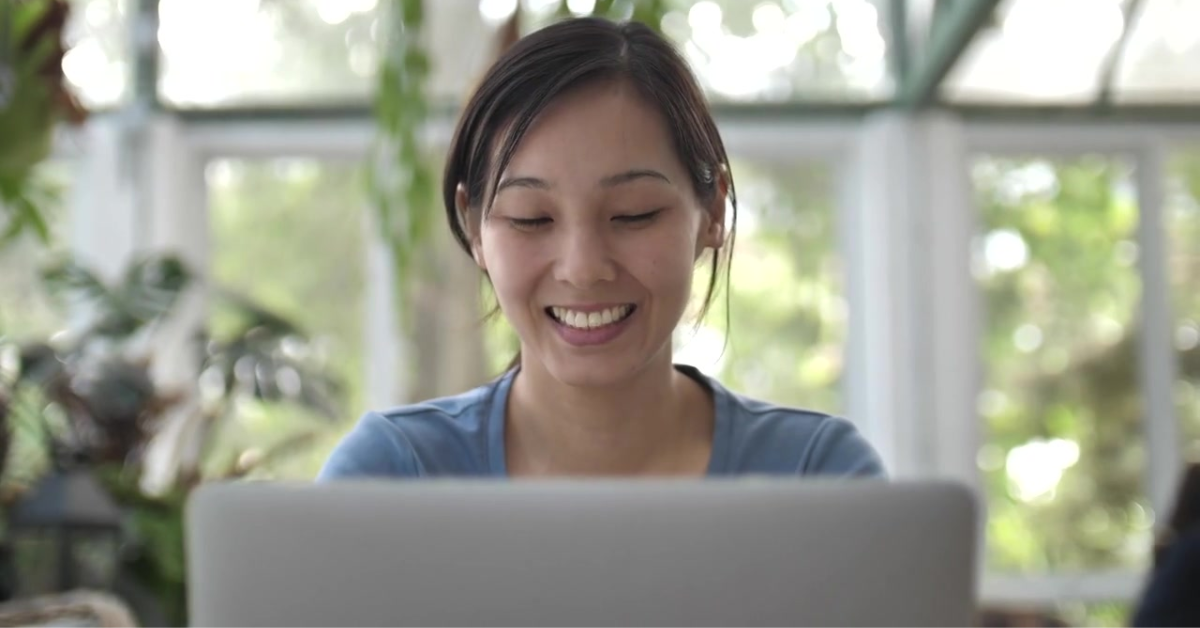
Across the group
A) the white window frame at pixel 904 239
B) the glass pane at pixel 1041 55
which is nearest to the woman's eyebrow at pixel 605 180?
the glass pane at pixel 1041 55

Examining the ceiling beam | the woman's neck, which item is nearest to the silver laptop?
the woman's neck

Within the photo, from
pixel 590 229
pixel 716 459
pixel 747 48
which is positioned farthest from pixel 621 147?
pixel 747 48

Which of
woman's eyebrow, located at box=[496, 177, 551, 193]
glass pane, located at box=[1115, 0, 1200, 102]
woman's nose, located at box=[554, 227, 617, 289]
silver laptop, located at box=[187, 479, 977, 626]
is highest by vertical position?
glass pane, located at box=[1115, 0, 1200, 102]

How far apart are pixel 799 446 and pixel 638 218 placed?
24 cm

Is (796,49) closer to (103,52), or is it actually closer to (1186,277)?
(1186,277)

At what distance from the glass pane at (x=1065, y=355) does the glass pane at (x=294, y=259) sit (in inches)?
94.7

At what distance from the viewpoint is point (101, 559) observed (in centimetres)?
305

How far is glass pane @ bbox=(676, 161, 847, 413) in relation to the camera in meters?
5.57

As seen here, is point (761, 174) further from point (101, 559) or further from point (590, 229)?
point (590, 229)

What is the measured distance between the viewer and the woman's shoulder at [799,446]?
1224 mm

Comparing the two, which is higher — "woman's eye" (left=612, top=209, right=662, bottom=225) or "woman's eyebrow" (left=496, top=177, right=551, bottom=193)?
"woman's eyebrow" (left=496, top=177, right=551, bottom=193)

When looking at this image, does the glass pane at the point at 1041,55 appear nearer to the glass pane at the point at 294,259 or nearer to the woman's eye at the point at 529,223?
the glass pane at the point at 294,259

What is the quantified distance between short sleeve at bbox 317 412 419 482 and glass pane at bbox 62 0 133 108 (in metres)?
4.68

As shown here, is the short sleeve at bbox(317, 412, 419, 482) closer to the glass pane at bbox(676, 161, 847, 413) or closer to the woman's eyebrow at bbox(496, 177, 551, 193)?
the woman's eyebrow at bbox(496, 177, 551, 193)
